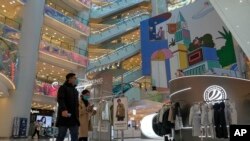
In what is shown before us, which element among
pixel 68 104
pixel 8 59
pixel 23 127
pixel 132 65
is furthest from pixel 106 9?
pixel 68 104

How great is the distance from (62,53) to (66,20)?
8.96 feet

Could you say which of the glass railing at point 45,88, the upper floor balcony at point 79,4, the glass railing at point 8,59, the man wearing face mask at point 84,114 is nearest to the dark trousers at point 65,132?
the man wearing face mask at point 84,114

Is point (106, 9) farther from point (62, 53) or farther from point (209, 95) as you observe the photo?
point (209, 95)

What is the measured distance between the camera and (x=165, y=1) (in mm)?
30641

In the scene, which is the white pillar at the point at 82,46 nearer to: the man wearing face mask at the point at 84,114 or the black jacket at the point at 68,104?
the man wearing face mask at the point at 84,114

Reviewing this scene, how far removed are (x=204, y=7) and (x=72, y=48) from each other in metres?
11.3

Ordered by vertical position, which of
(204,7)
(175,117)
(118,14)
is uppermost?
(118,14)

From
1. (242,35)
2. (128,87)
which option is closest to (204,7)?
(128,87)

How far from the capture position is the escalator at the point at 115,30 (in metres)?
25.6

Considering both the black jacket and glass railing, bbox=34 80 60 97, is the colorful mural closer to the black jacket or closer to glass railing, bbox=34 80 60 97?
glass railing, bbox=34 80 60 97

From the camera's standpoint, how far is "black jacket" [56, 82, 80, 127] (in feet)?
14.4

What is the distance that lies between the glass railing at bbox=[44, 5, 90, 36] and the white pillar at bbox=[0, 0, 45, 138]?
6.98 ft

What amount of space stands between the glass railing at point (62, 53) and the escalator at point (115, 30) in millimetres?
3577

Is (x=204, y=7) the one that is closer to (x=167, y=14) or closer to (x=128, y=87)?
(x=167, y=14)
